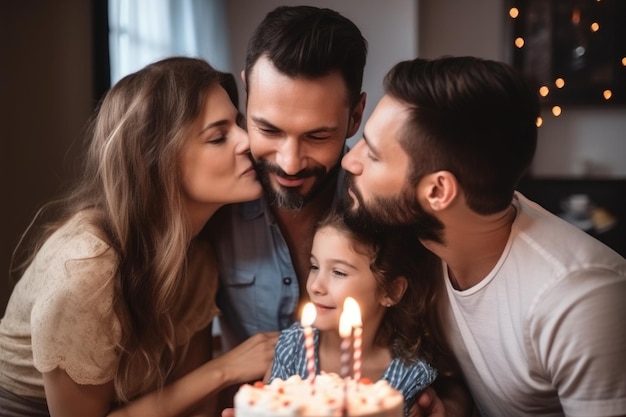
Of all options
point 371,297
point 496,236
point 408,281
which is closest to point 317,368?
point 371,297

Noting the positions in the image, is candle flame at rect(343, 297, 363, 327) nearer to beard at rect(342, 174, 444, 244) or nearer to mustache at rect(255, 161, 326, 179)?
beard at rect(342, 174, 444, 244)

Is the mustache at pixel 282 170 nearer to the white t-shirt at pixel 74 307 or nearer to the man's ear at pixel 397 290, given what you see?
the man's ear at pixel 397 290

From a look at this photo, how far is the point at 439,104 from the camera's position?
5.70 ft

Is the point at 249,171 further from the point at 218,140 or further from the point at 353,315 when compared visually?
the point at 353,315

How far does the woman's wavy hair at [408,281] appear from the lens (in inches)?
81.0

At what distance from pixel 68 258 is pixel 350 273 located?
0.75 metres

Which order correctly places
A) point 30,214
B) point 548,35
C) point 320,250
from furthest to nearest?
1. point 548,35
2. point 30,214
3. point 320,250

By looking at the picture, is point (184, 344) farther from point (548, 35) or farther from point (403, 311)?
point (548, 35)

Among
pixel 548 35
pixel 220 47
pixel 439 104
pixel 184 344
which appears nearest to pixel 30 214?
pixel 184 344

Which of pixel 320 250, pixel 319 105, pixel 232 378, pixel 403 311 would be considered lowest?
pixel 232 378

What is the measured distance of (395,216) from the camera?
190 cm

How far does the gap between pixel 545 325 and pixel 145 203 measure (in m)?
1.09

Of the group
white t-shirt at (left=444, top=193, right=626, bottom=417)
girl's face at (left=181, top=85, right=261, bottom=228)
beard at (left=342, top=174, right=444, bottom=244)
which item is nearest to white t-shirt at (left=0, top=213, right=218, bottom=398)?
girl's face at (left=181, top=85, right=261, bottom=228)

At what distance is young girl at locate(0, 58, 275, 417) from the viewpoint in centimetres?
194
